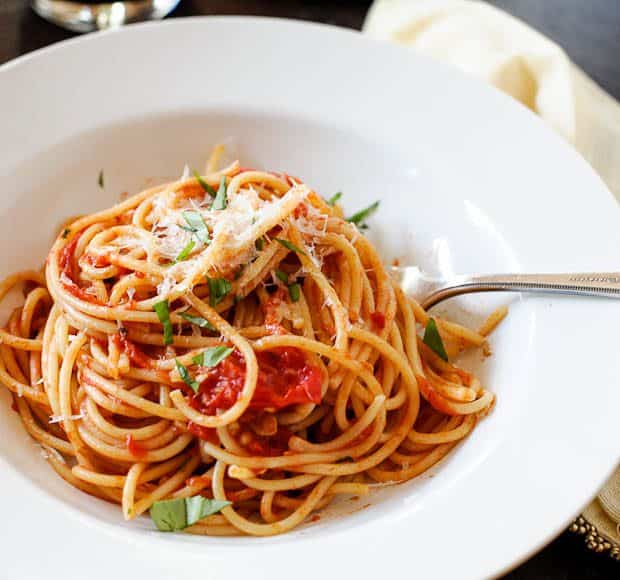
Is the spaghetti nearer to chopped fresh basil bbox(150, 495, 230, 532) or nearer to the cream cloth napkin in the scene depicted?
chopped fresh basil bbox(150, 495, 230, 532)

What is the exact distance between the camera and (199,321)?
3426 millimetres

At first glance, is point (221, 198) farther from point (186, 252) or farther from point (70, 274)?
point (70, 274)

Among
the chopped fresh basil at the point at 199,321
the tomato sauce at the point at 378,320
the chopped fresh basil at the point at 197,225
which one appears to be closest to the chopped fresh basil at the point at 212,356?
the chopped fresh basil at the point at 199,321

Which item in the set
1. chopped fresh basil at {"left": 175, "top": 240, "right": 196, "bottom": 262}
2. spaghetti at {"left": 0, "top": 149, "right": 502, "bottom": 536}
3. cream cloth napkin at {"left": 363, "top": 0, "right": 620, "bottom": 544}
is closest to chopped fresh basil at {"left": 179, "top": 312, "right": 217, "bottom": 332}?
spaghetti at {"left": 0, "top": 149, "right": 502, "bottom": 536}

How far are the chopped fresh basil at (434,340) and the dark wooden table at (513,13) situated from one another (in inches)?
105

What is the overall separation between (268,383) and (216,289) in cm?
45

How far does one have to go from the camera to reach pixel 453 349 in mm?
3979

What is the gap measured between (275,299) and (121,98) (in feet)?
5.17

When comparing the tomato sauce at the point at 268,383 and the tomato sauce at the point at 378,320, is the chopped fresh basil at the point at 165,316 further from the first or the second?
the tomato sauce at the point at 378,320

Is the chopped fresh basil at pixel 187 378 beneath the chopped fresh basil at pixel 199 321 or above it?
beneath

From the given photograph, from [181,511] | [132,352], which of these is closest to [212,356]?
[132,352]

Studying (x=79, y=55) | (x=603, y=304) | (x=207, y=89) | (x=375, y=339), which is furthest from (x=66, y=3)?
(x=603, y=304)

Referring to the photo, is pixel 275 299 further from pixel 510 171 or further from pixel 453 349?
pixel 510 171

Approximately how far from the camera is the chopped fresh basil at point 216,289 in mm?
3467
